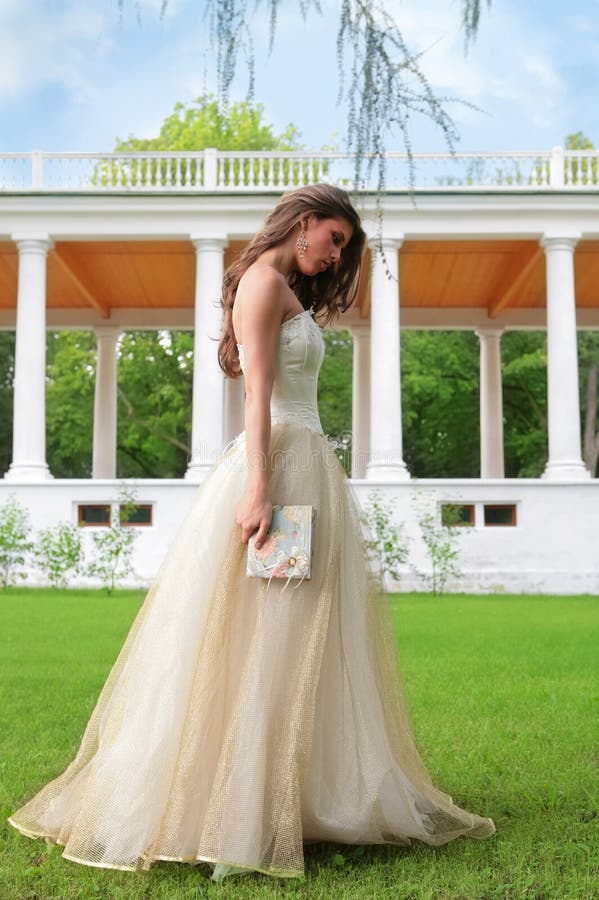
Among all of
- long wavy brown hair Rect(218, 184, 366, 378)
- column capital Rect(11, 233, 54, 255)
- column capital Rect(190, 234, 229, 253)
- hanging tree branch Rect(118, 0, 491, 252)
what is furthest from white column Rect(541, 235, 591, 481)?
hanging tree branch Rect(118, 0, 491, 252)

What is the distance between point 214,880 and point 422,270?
20.5 metres

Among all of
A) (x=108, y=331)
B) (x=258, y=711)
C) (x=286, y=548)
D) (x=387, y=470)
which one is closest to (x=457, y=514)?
(x=387, y=470)

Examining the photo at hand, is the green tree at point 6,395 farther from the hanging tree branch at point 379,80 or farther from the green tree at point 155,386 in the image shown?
the hanging tree branch at point 379,80

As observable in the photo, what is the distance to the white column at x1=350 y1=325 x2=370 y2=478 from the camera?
24719mm

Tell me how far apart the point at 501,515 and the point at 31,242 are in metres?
10.5

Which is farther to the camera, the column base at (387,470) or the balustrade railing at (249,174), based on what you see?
the balustrade railing at (249,174)

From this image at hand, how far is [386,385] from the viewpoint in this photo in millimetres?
19734

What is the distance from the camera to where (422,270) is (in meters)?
23.1

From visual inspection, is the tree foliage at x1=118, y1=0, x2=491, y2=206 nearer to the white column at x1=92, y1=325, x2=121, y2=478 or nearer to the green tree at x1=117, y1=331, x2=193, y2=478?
the white column at x1=92, y1=325, x2=121, y2=478

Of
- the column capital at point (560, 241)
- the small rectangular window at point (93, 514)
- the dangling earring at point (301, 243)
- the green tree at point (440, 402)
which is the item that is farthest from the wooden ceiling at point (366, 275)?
the dangling earring at point (301, 243)

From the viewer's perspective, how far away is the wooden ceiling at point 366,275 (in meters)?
21.6

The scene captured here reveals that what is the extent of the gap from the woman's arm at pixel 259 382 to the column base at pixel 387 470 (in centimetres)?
1538

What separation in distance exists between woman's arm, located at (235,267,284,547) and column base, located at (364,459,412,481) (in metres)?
15.4

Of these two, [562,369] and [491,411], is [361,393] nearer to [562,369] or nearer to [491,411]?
[491,411]
